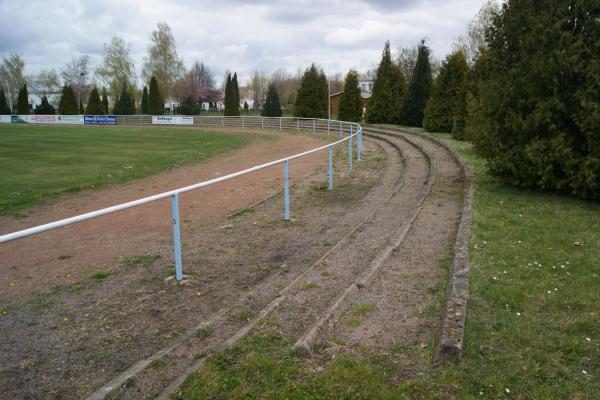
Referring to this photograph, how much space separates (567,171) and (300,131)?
2871cm

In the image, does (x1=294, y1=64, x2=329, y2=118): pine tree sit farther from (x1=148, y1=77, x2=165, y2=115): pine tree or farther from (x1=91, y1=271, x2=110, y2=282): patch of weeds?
(x1=91, y1=271, x2=110, y2=282): patch of weeds

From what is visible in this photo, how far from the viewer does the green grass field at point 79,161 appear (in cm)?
1338

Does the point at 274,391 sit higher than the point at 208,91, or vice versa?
the point at 208,91

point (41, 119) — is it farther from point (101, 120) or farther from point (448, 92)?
point (448, 92)

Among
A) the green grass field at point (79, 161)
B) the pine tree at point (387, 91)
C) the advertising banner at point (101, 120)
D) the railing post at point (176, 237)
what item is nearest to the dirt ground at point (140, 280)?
Result: the railing post at point (176, 237)

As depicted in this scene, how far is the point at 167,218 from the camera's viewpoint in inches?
382

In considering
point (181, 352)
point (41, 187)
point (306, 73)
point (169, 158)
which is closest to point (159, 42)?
point (306, 73)

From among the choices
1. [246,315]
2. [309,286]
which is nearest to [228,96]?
[309,286]

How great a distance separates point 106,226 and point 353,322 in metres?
6.37

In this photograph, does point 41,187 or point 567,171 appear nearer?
point 567,171

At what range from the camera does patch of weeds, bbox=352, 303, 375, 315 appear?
4.48 m

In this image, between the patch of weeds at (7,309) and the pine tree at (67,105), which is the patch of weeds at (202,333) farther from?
the pine tree at (67,105)

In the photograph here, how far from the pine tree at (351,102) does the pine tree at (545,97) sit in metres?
27.5

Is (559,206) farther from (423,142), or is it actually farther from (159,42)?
Result: (159,42)
